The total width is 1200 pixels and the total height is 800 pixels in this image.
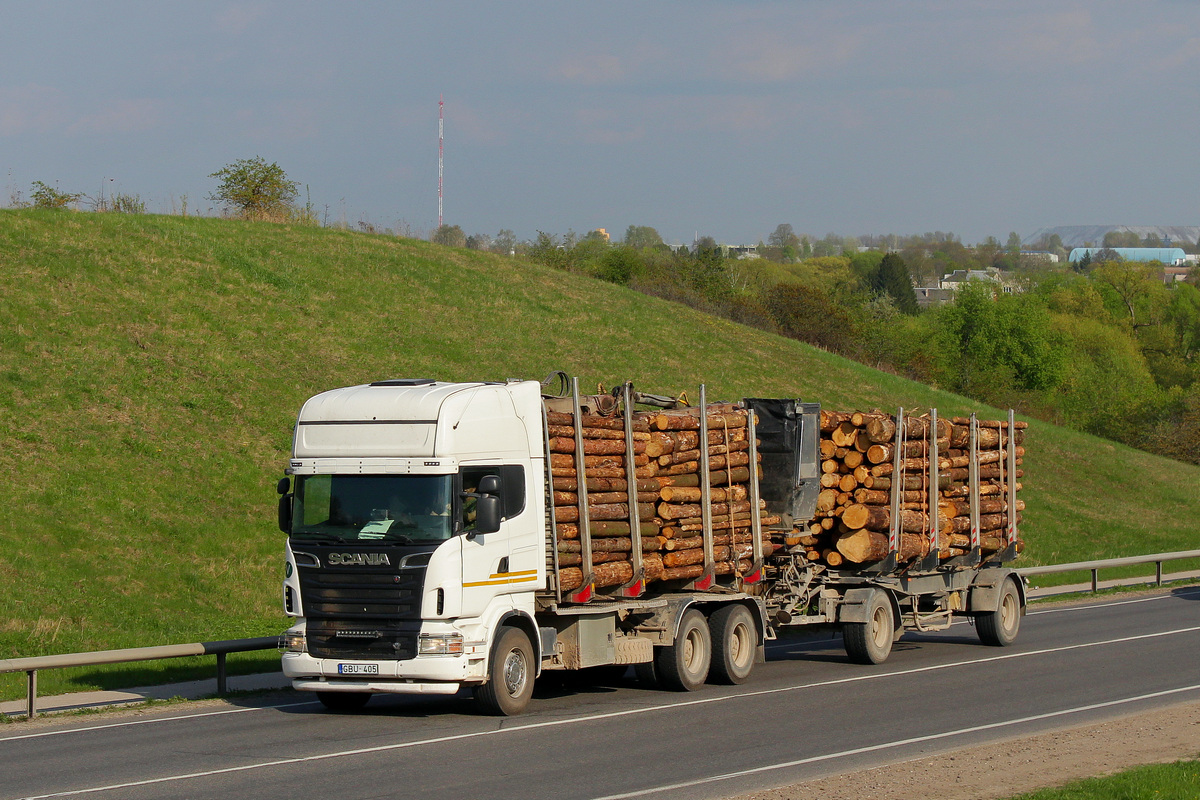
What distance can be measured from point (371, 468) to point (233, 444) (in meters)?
17.3

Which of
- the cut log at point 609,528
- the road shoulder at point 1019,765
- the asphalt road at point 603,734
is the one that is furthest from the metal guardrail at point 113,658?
the road shoulder at point 1019,765

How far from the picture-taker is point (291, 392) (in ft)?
108

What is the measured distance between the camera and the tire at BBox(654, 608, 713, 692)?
598 inches

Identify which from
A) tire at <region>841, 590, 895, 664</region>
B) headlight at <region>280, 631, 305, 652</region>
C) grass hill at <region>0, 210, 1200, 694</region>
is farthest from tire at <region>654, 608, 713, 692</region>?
grass hill at <region>0, 210, 1200, 694</region>

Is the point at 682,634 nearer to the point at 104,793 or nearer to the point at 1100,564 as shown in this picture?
the point at 104,793

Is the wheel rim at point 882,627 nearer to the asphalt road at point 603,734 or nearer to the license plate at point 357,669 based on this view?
the asphalt road at point 603,734

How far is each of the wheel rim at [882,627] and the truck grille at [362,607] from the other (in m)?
7.96

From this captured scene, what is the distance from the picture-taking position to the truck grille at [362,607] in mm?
12641

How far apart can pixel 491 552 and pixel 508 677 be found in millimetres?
1387

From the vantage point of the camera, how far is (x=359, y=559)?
42.0ft

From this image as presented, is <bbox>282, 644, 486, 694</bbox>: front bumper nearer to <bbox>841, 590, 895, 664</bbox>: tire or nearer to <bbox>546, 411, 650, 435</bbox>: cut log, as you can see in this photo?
<bbox>546, 411, 650, 435</bbox>: cut log

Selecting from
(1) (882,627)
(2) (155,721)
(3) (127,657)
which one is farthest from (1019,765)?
(3) (127,657)

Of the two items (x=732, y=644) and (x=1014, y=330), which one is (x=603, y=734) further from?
(x=1014, y=330)

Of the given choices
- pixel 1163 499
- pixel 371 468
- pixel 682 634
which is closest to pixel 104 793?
pixel 371 468
